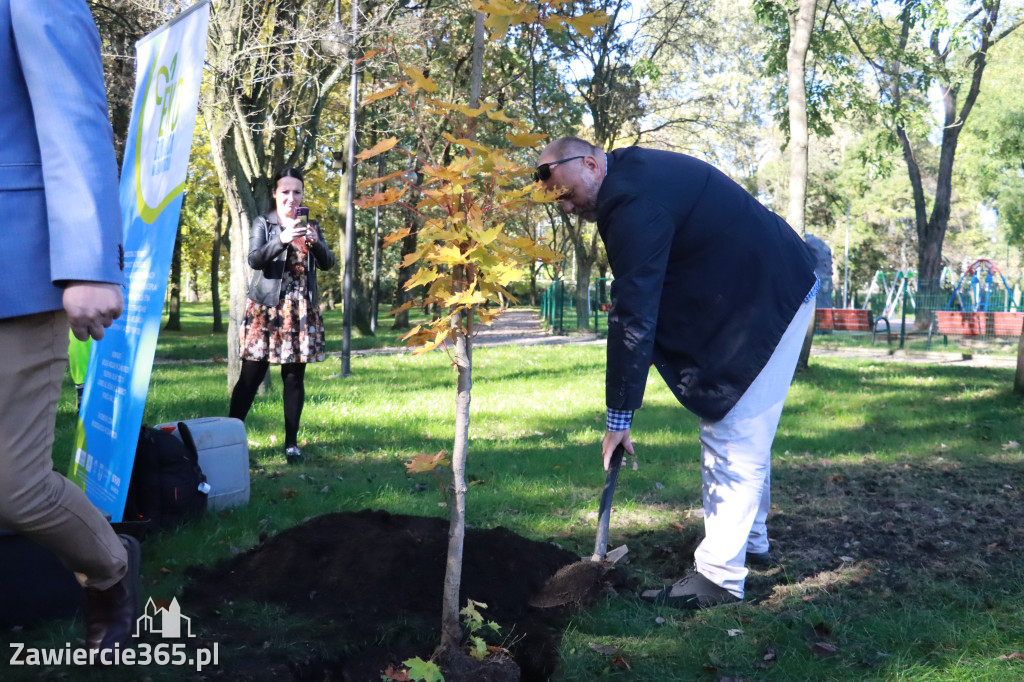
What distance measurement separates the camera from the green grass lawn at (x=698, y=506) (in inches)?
121

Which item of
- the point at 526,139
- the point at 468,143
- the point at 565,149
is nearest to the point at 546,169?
the point at 565,149

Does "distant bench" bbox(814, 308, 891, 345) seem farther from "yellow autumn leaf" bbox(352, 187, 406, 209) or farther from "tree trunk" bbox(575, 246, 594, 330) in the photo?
"yellow autumn leaf" bbox(352, 187, 406, 209)

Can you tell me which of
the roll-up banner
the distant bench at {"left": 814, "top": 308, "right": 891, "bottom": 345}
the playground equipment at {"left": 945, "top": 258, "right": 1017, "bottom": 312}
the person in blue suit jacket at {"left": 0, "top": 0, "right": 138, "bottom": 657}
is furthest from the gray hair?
the playground equipment at {"left": 945, "top": 258, "right": 1017, "bottom": 312}

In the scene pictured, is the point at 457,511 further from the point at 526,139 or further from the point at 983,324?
the point at 983,324

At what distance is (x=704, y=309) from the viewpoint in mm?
3426

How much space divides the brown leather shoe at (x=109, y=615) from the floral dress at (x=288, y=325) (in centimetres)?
289

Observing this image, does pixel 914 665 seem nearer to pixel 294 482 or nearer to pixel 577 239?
pixel 294 482

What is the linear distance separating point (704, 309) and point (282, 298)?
322cm

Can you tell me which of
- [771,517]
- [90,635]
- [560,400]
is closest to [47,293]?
[90,635]

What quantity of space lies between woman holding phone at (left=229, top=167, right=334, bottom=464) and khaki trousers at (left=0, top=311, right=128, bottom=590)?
121 inches

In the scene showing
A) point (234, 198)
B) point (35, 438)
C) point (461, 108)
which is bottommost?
point (35, 438)

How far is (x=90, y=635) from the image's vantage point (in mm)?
2680

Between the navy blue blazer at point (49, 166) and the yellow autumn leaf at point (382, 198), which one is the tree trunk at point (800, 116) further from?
the navy blue blazer at point (49, 166)

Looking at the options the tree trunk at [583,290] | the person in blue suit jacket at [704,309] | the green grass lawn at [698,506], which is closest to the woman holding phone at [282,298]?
the green grass lawn at [698,506]
